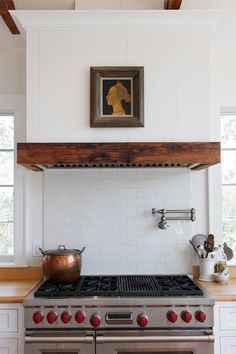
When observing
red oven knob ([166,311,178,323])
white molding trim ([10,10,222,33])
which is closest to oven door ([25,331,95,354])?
red oven knob ([166,311,178,323])

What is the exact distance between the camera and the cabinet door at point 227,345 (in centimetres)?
220

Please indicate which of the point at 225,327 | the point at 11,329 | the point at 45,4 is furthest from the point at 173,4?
the point at 11,329

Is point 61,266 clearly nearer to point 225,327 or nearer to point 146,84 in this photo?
point 225,327

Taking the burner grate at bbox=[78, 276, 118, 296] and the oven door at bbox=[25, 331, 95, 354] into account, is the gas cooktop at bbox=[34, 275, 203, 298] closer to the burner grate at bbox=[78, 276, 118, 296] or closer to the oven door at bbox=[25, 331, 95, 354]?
the burner grate at bbox=[78, 276, 118, 296]

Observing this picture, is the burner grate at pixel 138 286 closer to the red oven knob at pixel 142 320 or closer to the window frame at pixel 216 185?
the red oven knob at pixel 142 320

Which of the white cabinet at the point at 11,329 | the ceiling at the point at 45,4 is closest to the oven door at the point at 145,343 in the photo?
the white cabinet at the point at 11,329

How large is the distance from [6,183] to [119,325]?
4.89 ft

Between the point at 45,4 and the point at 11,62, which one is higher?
the point at 45,4

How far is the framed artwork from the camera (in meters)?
2.46

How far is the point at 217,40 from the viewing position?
9.37 feet

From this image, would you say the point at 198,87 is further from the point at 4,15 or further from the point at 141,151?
the point at 4,15

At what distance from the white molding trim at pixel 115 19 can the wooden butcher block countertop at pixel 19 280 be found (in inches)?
71.3

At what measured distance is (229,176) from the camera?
2924mm

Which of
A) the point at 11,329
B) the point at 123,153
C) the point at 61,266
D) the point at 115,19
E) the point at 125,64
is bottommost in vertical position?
the point at 11,329
